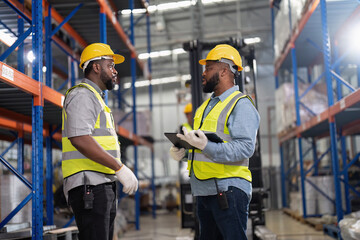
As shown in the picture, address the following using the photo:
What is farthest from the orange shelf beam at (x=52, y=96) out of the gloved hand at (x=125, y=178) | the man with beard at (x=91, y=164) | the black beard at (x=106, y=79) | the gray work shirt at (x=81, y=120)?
the gloved hand at (x=125, y=178)

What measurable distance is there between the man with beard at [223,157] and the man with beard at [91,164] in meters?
0.51

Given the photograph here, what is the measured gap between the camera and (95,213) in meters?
2.96

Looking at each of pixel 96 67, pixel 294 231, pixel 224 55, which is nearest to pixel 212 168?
pixel 224 55

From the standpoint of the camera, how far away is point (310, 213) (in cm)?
1021

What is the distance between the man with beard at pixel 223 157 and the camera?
114 inches

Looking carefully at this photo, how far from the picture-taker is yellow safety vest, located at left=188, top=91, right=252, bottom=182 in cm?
299

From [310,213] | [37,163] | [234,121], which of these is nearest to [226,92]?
[234,121]

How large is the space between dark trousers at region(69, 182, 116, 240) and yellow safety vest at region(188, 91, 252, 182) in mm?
622

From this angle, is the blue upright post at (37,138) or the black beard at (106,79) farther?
the blue upright post at (37,138)

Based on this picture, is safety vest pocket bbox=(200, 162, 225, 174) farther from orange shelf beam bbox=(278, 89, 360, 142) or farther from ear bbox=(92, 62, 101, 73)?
orange shelf beam bbox=(278, 89, 360, 142)

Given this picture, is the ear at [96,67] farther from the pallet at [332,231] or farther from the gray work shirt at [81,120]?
the pallet at [332,231]

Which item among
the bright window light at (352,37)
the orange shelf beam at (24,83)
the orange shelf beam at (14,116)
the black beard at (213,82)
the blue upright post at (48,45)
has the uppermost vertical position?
the bright window light at (352,37)

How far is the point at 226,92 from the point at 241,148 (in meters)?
0.49

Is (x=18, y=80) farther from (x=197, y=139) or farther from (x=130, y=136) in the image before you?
(x=130, y=136)
